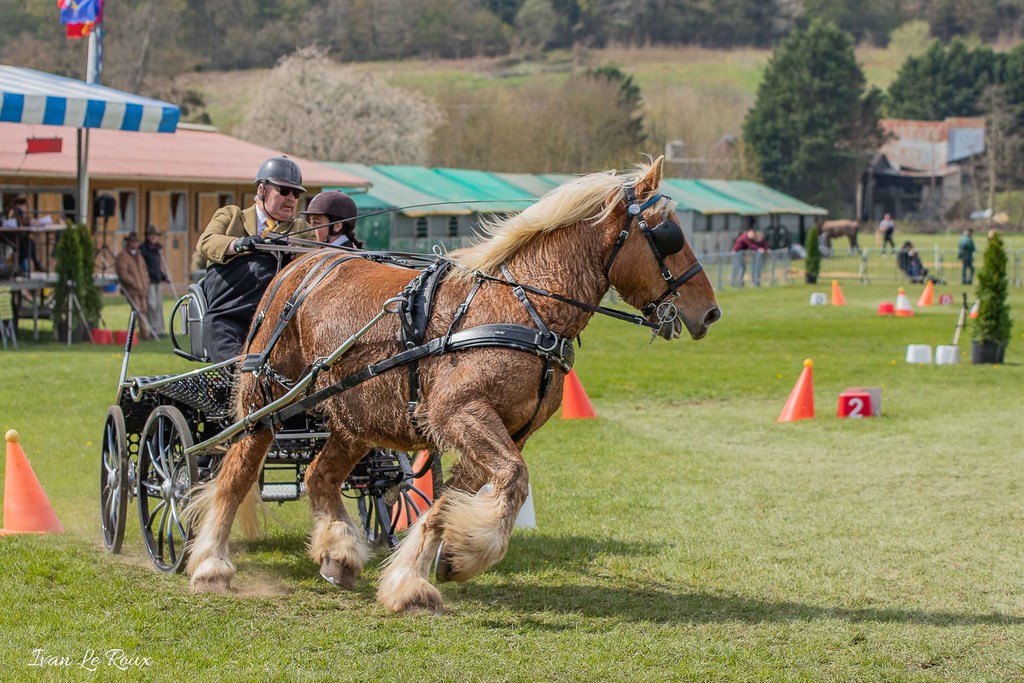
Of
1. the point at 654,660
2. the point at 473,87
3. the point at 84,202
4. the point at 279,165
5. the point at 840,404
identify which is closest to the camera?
the point at 654,660

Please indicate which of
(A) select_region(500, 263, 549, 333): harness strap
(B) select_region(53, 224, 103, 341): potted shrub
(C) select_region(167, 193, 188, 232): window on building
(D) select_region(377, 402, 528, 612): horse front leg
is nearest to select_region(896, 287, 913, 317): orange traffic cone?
(B) select_region(53, 224, 103, 341): potted shrub

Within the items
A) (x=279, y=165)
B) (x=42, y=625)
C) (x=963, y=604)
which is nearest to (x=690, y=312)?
(x=963, y=604)

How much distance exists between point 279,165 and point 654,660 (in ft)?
12.4

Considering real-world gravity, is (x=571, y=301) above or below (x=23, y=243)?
above

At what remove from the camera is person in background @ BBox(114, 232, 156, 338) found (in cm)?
2152

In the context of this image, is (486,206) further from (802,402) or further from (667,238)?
(667,238)

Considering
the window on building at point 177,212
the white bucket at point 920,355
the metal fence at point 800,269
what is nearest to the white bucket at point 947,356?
the white bucket at point 920,355

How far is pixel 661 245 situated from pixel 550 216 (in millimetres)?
587

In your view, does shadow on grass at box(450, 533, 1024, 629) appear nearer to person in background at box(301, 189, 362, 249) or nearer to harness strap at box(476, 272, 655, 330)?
harness strap at box(476, 272, 655, 330)

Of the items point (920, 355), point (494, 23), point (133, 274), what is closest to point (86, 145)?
point (133, 274)

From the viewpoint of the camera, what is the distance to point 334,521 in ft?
23.8

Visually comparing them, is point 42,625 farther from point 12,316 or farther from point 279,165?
point 12,316

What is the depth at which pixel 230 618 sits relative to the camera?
252 inches

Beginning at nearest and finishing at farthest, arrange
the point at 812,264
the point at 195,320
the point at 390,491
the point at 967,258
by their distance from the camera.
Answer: the point at 195,320
the point at 390,491
the point at 812,264
the point at 967,258
